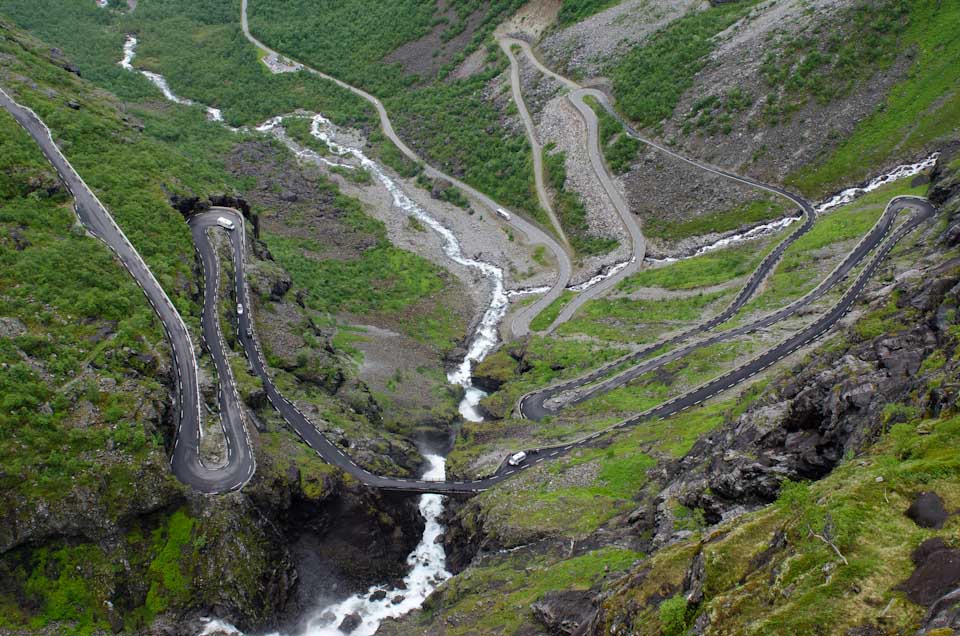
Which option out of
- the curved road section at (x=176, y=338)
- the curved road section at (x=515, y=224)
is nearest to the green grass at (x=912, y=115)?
the curved road section at (x=515, y=224)

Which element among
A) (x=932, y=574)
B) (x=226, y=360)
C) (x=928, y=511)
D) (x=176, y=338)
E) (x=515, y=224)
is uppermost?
(x=176, y=338)

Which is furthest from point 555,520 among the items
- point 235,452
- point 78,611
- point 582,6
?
point 582,6

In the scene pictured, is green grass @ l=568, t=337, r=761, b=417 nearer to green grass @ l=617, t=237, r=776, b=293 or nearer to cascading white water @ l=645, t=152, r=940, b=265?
green grass @ l=617, t=237, r=776, b=293

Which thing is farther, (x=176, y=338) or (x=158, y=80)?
(x=158, y=80)

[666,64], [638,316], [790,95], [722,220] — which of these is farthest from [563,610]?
[666,64]

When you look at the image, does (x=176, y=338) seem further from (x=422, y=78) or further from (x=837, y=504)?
(x=422, y=78)

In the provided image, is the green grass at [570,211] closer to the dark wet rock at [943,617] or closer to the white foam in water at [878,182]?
the white foam in water at [878,182]

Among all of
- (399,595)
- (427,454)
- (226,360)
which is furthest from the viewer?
(427,454)
